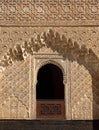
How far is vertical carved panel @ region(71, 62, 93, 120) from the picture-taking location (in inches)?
293

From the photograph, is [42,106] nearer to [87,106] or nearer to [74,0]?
[87,106]

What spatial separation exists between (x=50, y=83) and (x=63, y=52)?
4.04 feet

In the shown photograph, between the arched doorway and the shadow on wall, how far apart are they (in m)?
0.47

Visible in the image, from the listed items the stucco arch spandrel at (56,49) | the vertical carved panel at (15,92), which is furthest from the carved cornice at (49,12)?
the vertical carved panel at (15,92)

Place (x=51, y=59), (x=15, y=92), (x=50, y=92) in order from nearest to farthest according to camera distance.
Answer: (x=15, y=92) → (x=51, y=59) → (x=50, y=92)

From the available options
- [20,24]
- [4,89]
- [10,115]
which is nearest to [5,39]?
[20,24]

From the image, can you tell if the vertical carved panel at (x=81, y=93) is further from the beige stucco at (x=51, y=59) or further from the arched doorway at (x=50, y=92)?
the arched doorway at (x=50, y=92)

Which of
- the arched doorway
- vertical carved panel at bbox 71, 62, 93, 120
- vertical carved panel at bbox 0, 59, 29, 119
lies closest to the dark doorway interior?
the arched doorway

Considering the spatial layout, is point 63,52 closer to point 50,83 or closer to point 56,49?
point 56,49

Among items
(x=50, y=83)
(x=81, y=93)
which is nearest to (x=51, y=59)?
(x=81, y=93)

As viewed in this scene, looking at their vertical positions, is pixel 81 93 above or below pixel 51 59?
below

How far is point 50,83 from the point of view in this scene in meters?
8.61

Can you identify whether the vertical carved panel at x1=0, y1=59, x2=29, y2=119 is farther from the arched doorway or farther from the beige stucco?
the arched doorway

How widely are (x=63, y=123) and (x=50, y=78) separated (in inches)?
60.0
